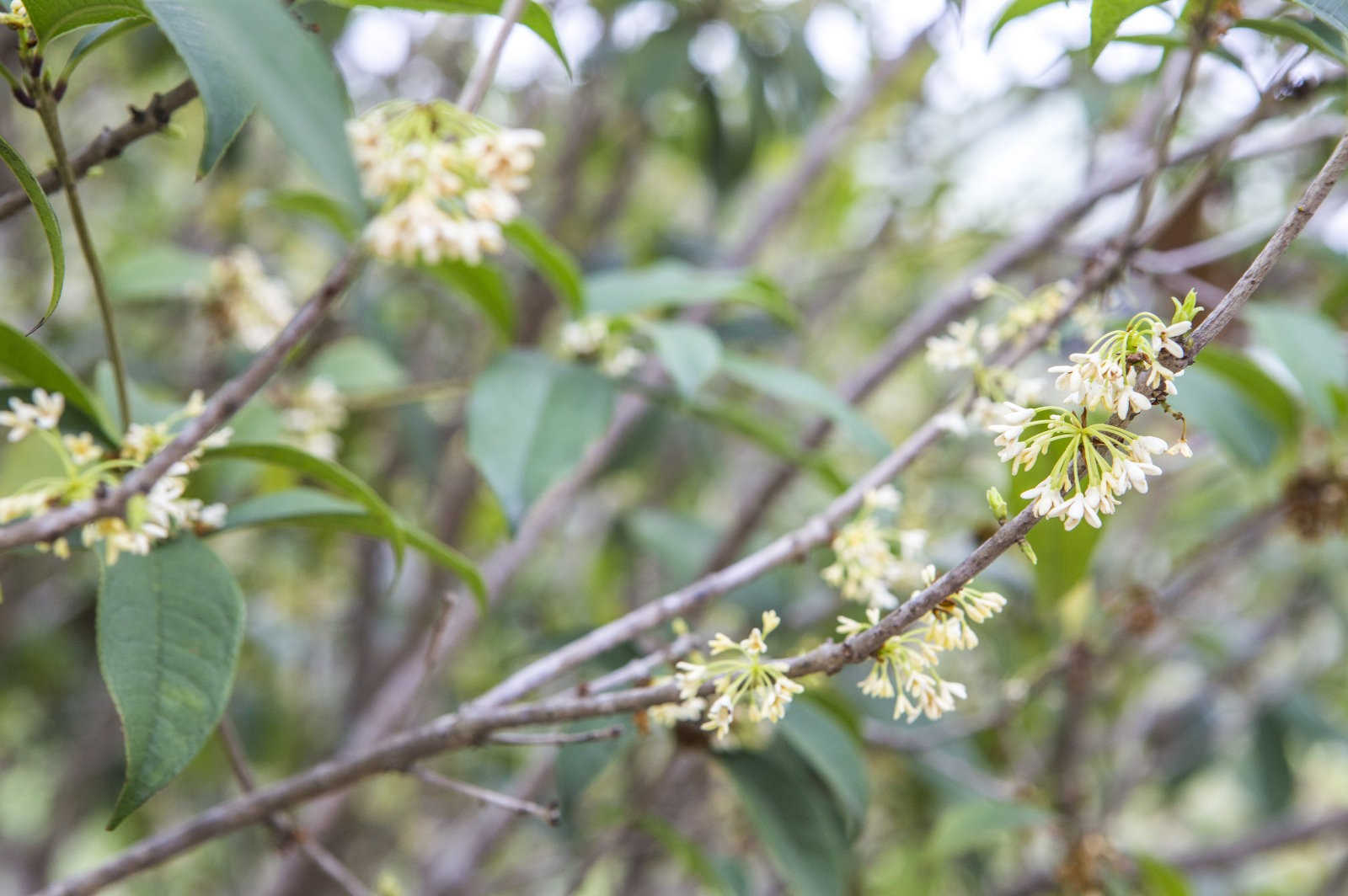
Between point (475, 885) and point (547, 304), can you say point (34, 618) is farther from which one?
point (547, 304)

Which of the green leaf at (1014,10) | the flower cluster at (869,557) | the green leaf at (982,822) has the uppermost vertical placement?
the green leaf at (1014,10)

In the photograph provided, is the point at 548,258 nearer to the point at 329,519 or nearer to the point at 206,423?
the point at 329,519

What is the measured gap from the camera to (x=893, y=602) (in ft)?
1.95

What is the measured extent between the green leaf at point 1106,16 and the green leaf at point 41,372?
0.61 metres

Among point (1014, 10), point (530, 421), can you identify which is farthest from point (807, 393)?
point (1014, 10)

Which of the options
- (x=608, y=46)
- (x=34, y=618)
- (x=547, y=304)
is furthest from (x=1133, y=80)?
(x=34, y=618)

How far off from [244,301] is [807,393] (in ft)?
1.92

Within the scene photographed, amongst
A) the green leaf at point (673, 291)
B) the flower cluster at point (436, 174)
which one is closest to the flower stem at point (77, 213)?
the flower cluster at point (436, 174)

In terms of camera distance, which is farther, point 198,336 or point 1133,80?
point 198,336

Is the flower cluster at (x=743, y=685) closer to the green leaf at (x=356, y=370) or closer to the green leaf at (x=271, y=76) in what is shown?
the green leaf at (x=271, y=76)

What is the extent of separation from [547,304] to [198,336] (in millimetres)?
607

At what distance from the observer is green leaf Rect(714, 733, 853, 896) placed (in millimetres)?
849

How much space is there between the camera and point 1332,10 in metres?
0.49

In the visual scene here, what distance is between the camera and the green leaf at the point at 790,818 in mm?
849
